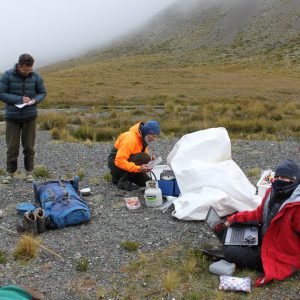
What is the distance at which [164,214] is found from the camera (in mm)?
6809

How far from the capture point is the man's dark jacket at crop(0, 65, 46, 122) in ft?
26.0

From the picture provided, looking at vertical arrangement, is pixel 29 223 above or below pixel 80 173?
above

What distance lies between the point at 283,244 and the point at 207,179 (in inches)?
86.7

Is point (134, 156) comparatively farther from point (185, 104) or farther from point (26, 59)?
point (185, 104)

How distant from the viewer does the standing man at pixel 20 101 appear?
790cm

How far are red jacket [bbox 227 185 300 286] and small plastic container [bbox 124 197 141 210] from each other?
2.44 meters

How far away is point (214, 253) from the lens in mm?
5398

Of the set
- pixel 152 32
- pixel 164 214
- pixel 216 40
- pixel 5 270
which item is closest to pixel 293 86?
pixel 164 214

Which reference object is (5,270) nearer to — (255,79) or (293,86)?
(293,86)

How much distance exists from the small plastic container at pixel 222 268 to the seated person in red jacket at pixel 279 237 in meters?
0.08

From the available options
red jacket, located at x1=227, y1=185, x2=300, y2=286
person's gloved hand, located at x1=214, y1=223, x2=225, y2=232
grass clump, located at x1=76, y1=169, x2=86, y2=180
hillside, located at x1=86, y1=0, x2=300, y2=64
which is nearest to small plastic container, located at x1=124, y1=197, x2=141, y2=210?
person's gloved hand, located at x1=214, y1=223, x2=225, y2=232

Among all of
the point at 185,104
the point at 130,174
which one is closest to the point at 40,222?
the point at 130,174

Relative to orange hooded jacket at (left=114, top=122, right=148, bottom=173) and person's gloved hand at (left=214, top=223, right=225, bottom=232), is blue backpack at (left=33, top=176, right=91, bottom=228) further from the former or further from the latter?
person's gloved hand at (left=214, top=223, right=225, bottom=232)

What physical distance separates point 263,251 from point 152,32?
98.9 meters
